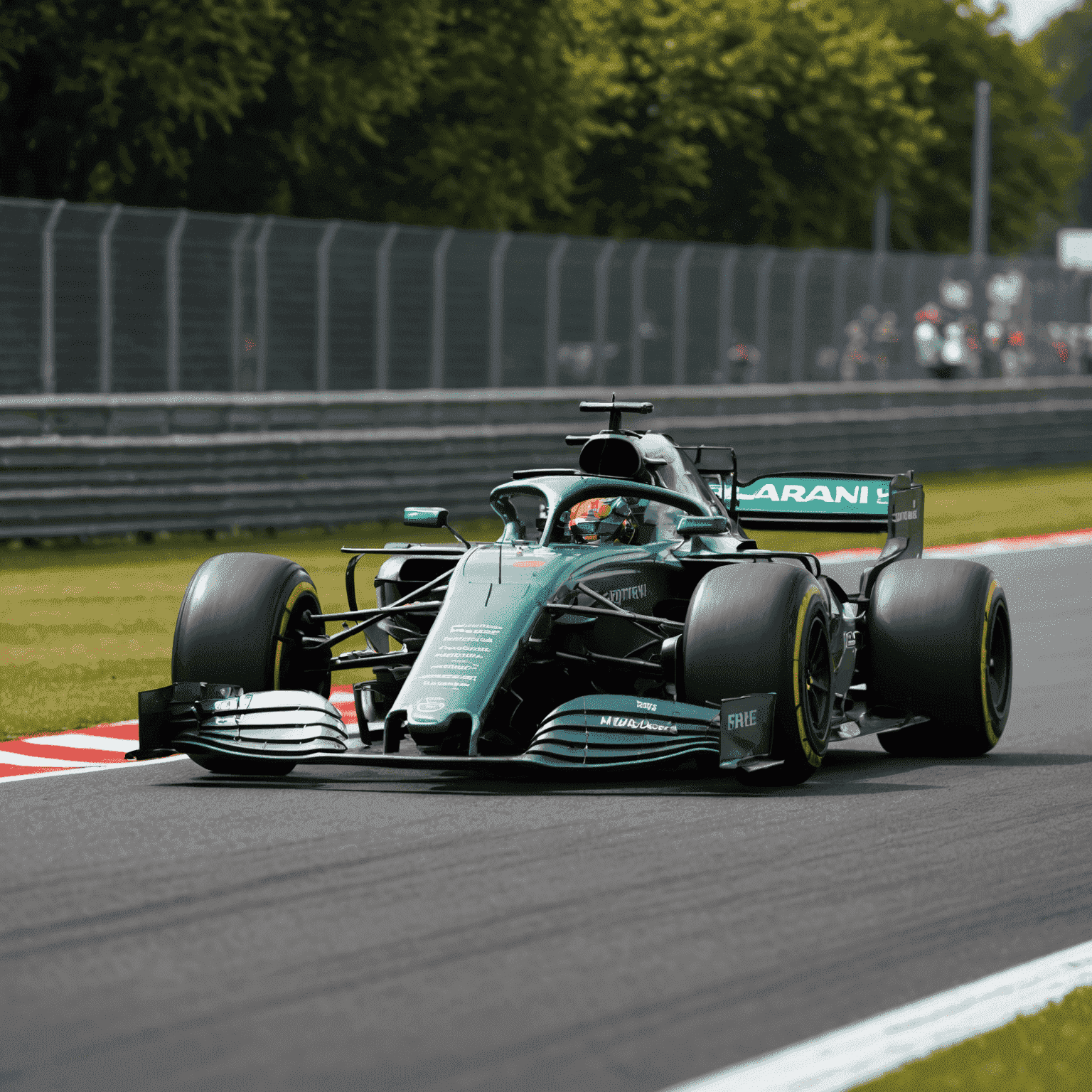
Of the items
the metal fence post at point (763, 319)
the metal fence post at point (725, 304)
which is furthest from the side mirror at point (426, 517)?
the metal fence post at point (763, 319)

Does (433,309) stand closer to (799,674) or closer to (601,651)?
(601,651)

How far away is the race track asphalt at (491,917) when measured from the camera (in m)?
5.30

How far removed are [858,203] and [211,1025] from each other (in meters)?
44.7

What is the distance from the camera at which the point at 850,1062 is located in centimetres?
528

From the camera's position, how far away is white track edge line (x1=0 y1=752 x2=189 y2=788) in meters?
9.42

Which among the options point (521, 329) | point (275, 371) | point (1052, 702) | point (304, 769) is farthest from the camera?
point (521, 329)

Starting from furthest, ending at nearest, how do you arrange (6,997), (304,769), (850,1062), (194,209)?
(194,209) → (304,769) → (6,997) → (850,1062)

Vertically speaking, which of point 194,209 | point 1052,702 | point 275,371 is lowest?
point 1052,702

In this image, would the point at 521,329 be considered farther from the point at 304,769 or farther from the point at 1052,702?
the point at 304,769

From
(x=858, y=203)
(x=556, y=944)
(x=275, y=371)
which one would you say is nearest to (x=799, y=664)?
(x=556, y=944)

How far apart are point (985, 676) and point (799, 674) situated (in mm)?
1448

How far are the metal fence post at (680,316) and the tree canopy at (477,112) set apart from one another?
5.12m

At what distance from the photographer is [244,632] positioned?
936 centimetres

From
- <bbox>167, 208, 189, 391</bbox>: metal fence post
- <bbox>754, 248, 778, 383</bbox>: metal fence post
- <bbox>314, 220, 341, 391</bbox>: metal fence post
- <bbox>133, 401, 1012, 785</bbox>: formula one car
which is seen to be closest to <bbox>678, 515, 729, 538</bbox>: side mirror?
<bbox>133, 401, 1012, 785</bbox>: formula one car
